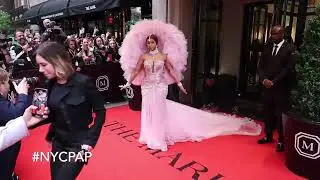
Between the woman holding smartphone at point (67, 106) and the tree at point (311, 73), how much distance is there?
2.60 m

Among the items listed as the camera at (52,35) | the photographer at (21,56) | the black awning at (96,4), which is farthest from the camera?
the black awning at (96,4)

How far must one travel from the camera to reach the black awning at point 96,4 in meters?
8.98

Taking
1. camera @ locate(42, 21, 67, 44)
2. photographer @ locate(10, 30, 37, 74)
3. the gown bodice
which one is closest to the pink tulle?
the gown bodice

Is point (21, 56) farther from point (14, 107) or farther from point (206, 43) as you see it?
point (14, 107)

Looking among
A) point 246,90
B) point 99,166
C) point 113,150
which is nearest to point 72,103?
point 99,166

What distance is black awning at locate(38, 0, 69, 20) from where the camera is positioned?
12.8 meters

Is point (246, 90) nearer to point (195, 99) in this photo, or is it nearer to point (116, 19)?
point (195, 99)

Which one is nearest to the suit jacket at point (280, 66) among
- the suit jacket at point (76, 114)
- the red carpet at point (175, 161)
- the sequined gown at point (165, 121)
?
the red carpet at point (175, 161)

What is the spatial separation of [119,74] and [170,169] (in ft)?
13.5

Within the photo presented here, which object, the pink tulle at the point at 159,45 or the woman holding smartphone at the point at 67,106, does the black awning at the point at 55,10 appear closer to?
the pink tulle at the point at 159,45

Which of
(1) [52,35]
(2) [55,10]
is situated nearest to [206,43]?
(1) [52,35]

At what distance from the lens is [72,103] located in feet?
7.63

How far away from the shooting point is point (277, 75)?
4516mm

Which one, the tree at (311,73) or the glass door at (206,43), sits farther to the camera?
the glass door at (206,43)
